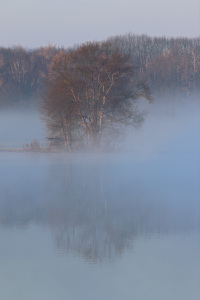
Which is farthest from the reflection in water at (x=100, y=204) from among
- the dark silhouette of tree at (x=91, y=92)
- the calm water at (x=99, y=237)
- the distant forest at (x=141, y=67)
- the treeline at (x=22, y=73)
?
the treeline at (x=22, y=73)

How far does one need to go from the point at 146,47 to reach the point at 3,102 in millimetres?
19657

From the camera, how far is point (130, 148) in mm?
32344

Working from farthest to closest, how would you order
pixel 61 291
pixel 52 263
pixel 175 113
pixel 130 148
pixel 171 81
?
pixel 171 81 → pixel 175 113 → pixel 130 148 → pixel 52 263 → pixel 61 291

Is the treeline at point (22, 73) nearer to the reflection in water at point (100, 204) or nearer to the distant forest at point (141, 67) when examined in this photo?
the distant forest at point (141, 67)

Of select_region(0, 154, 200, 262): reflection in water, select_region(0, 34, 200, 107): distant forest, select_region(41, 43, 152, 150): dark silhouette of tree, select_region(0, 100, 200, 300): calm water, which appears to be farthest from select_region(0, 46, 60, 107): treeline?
select_region(0, 100, 200, 300): calm water

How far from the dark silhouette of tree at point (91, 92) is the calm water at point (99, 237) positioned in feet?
40.6

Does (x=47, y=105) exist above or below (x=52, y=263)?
below

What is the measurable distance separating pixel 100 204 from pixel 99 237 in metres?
3.37

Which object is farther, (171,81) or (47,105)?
(171,81)

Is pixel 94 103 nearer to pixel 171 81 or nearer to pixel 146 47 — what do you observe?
pixel 171 81

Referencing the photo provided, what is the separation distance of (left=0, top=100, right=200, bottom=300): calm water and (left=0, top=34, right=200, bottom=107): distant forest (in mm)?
40114

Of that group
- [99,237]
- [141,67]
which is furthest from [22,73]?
[99,237]

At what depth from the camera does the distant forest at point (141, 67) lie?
57.0 meters

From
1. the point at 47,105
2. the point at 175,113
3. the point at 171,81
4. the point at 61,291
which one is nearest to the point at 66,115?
the point at 47,105
